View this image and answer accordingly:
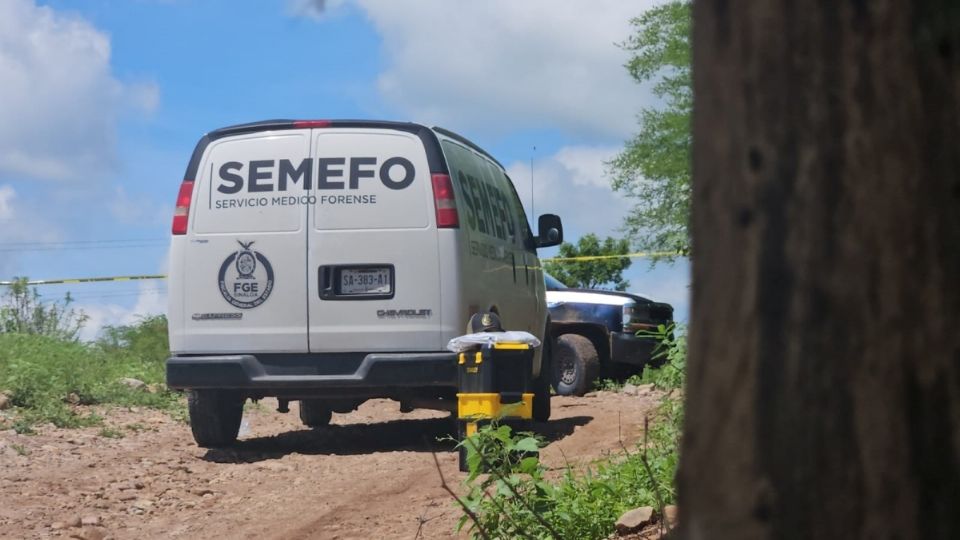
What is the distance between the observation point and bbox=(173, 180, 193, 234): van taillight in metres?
8.75

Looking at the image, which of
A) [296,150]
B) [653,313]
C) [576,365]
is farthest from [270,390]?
[653,313]

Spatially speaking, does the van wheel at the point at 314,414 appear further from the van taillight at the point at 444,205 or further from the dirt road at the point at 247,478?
the van taillight at the point at 444,205

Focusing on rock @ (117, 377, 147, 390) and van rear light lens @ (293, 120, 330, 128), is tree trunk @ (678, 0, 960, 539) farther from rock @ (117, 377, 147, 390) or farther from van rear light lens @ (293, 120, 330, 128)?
rock @ (117, 377, 147, 390)

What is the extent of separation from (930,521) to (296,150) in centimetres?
731

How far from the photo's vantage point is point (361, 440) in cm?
1028

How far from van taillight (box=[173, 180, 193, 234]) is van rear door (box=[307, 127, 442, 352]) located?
0.88m

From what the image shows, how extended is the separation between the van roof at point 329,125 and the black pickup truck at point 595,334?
5.63 m

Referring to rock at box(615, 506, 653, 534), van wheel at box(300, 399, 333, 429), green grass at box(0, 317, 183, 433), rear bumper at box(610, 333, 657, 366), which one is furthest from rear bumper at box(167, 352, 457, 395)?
rear bumper at box(610, 333, 657, 366)

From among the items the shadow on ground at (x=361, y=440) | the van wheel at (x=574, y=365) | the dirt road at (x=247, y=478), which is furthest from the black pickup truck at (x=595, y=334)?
the shadow on ground at (x=361, y=440)

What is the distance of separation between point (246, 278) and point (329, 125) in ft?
3.88

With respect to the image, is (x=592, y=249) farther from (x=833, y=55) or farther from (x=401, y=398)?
(x=833, y=55)

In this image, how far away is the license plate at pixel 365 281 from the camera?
337 inches

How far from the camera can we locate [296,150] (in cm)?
870

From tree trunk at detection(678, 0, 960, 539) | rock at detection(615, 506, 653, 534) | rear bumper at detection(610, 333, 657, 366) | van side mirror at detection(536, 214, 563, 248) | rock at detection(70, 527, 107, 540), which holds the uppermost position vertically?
van side mirror at detection(536, 214, 563, 248)
